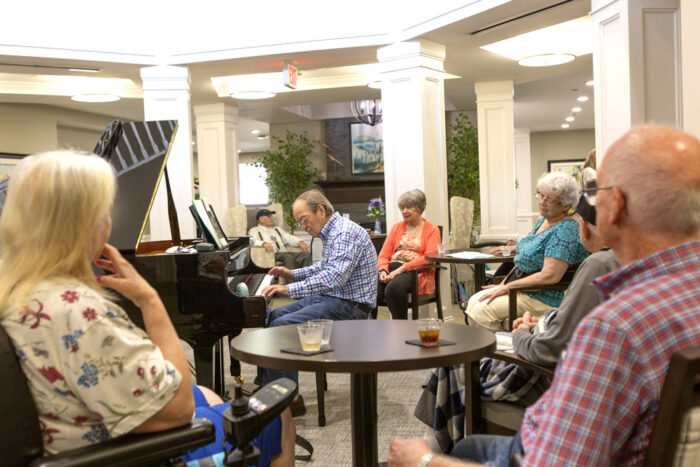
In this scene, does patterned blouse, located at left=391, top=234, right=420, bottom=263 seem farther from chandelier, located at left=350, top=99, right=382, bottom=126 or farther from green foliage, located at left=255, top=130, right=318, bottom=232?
green foliage, located at left=255, top=130, right=318, bottom=232

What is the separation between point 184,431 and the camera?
1436mm

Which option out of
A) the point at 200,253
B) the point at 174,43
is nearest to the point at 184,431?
the point at 200,253

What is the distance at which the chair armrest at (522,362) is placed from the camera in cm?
205

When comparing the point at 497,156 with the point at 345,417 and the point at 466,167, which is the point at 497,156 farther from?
the point at 345,417

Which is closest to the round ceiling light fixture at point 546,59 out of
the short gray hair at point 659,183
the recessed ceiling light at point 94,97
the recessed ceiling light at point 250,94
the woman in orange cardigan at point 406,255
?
the woman in orange cardigan at point 406,255

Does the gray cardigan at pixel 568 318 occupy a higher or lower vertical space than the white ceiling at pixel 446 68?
lower

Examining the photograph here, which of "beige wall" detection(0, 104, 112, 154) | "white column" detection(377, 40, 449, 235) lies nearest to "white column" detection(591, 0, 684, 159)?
"white column" detection(377, 40, 449, 235)

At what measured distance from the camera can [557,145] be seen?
16578 millimetres

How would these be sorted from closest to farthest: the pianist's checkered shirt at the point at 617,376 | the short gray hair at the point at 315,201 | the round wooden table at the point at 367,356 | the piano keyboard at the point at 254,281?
the pianist's checkered shirt at the point at 617,376, the round wooden table at the point at 367,356, the piano keyboard at the point at 254,281, the short gray hair at the point at 315,201

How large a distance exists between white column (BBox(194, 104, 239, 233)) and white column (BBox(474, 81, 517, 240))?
3641 millimetres

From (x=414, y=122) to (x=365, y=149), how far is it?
6.12 m

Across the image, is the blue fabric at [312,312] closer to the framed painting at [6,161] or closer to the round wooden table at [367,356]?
the round wooden table at [367,356]

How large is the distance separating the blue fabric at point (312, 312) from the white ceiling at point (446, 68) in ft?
10.3

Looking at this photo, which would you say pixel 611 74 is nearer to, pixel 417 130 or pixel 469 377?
pixel 417 130
